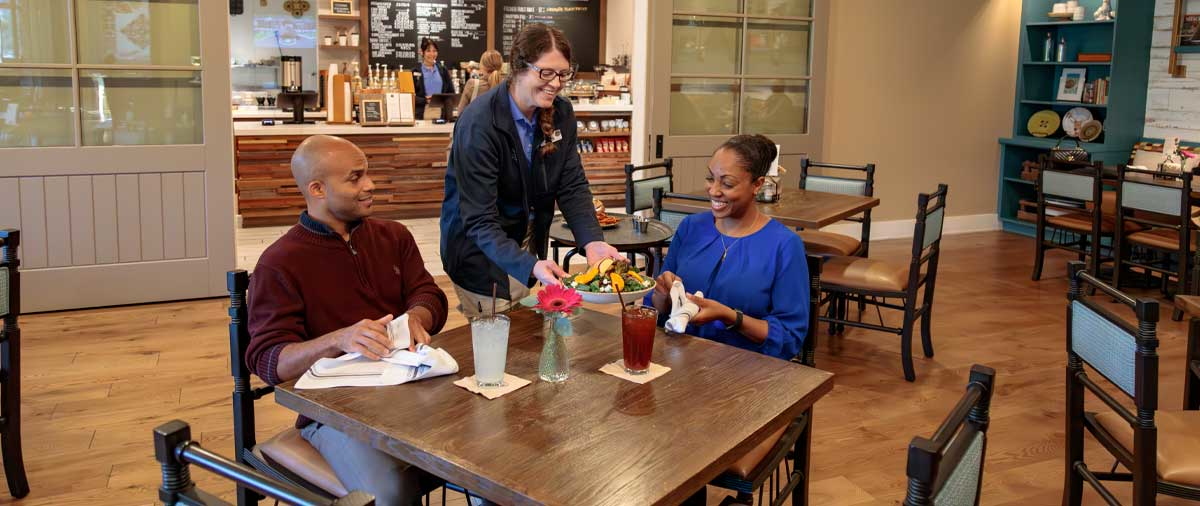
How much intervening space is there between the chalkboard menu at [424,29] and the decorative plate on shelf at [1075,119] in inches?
224

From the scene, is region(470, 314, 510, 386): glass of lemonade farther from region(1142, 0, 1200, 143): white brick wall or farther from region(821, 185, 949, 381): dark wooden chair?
region(1142, 0, 1200, 143): white brick wall

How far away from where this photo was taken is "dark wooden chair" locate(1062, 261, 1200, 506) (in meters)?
2.20

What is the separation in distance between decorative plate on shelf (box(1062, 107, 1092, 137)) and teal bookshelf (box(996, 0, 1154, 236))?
0.06 meters

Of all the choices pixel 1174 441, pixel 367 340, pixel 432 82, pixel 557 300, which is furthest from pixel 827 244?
pixel 432 82

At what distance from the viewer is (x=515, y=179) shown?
287 centimetres

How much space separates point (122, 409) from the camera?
3709 millimetres

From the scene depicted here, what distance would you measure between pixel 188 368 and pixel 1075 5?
660 cm

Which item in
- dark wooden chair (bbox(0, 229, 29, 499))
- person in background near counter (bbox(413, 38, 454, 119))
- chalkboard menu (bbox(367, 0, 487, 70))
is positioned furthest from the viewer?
chalkboard menu (bbox(367, 0, 487, 70))

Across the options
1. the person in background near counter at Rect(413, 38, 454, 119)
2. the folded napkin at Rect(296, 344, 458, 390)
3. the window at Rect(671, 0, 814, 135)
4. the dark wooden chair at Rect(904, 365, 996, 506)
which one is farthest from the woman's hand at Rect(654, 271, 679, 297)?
the person in background near counter at Rect(413, 38, 454, 119)

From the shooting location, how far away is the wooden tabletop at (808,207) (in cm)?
431

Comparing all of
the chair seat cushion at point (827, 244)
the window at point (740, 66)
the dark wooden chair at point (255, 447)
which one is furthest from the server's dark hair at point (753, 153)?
the window at point (740, 66)

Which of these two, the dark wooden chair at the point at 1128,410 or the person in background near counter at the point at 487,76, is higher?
the person in background near counter at the point at 487,76

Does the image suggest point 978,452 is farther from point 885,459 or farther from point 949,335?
point 949,335

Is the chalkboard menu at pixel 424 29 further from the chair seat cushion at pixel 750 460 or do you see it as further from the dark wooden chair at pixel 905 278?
the chair seat cushion at pixel 750 460
